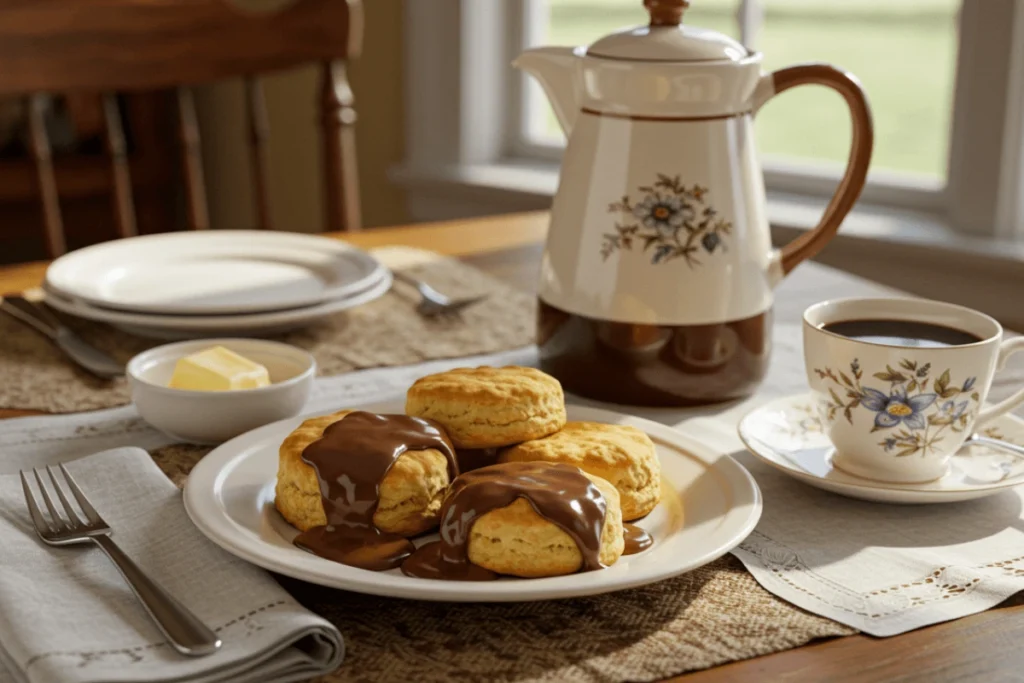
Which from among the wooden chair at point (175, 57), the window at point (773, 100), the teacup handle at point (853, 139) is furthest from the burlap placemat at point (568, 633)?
the window at point (773, 100)

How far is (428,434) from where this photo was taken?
25.6 inches

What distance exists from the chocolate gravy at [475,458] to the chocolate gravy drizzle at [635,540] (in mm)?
92

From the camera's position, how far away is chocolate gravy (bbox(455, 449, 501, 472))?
0.70m

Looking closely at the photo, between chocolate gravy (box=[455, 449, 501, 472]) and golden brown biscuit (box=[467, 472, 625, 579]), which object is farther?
chocolate gravy (box=[455, 449, 501, 472])

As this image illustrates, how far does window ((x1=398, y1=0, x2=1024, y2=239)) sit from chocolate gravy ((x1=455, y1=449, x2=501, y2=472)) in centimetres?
139

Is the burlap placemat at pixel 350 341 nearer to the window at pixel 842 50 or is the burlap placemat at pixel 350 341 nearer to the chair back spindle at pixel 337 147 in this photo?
the chair back spindle at pixel 337 147

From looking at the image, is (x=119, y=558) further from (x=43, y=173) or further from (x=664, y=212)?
(x=43, y=173)

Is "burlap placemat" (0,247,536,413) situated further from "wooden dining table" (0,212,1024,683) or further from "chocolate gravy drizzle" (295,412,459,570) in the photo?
"wooden dining table" (0,212,1024,683)

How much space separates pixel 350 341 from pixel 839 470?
1.63ft

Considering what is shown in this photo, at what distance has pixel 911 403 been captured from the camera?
0.72 m

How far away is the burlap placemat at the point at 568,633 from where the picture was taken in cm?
55

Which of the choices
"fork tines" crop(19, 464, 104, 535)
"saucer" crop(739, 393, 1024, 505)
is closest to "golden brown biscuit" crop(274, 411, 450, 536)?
"fork tines" crop(19, 464, 104, 535)

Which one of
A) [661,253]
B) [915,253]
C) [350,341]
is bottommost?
[915,253]

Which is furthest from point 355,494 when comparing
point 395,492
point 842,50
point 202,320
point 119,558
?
point 842,50
